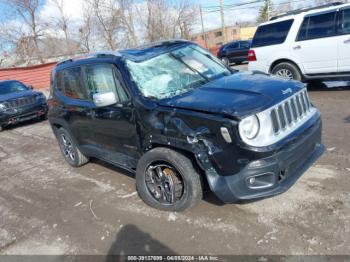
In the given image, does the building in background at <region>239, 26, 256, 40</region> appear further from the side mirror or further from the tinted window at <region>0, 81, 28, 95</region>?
the side mirror

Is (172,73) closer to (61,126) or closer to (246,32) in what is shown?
(61,126)

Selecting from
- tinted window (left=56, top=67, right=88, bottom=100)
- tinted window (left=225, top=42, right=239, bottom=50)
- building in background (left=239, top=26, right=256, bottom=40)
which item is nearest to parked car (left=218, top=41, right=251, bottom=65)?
tinted window (left=225, top=42, right=239, bottom=50)

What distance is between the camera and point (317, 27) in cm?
799

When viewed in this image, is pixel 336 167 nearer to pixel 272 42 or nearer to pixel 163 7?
pixel 272 42

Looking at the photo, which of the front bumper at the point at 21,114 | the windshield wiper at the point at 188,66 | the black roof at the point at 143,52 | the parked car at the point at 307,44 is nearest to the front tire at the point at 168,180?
the windshield wiper at the point at 188,66

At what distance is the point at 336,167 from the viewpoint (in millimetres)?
4258

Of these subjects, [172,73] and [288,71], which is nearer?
[172,73]

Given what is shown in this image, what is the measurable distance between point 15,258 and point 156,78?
250 centimetres

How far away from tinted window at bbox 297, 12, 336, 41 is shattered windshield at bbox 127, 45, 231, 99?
4.79m

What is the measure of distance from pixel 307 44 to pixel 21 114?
8.82 metres

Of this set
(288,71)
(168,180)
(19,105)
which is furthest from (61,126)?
(288,71)

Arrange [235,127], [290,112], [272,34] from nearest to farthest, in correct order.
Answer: [235,127]
[290,112]
[272,34]

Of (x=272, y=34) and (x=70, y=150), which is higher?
(x=272, y=34)

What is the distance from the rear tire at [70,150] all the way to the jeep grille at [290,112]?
3.55m
